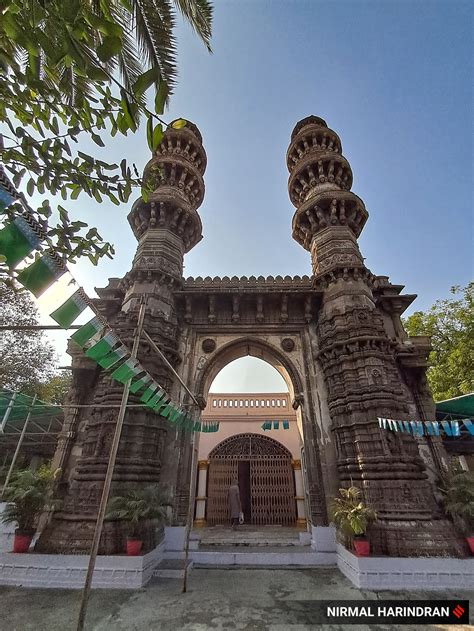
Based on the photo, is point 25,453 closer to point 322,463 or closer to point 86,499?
point 86,499

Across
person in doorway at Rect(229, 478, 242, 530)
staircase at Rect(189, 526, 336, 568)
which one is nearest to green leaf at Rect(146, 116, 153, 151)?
staircase at Rect(189, 526, 336, 568)

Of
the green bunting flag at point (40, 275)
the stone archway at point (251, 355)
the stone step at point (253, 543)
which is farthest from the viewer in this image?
the stone archway at point (251, 355)

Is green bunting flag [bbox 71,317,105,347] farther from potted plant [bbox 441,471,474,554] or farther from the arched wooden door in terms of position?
the arched wooden door

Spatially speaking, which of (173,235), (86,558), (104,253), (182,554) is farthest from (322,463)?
(173,235)

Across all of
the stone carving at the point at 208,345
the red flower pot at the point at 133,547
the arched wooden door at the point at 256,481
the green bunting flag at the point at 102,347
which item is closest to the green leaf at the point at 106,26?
the green bunting flag at the point at 102,347

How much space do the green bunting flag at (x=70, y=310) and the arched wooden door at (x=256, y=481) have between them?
38.1 ft

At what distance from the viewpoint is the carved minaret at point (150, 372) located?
6.61m

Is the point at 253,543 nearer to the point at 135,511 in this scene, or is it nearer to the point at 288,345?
the point at 135,511

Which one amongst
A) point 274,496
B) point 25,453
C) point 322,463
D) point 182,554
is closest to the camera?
point 182,554

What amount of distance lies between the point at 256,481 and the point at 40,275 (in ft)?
41.6

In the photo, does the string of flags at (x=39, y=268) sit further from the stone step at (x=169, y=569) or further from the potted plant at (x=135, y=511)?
the stone step at (x=169, y=569)

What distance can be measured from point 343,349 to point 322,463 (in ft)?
11.0

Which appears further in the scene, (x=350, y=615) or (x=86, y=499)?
(x=86, y=499)

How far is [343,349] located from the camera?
887cm
